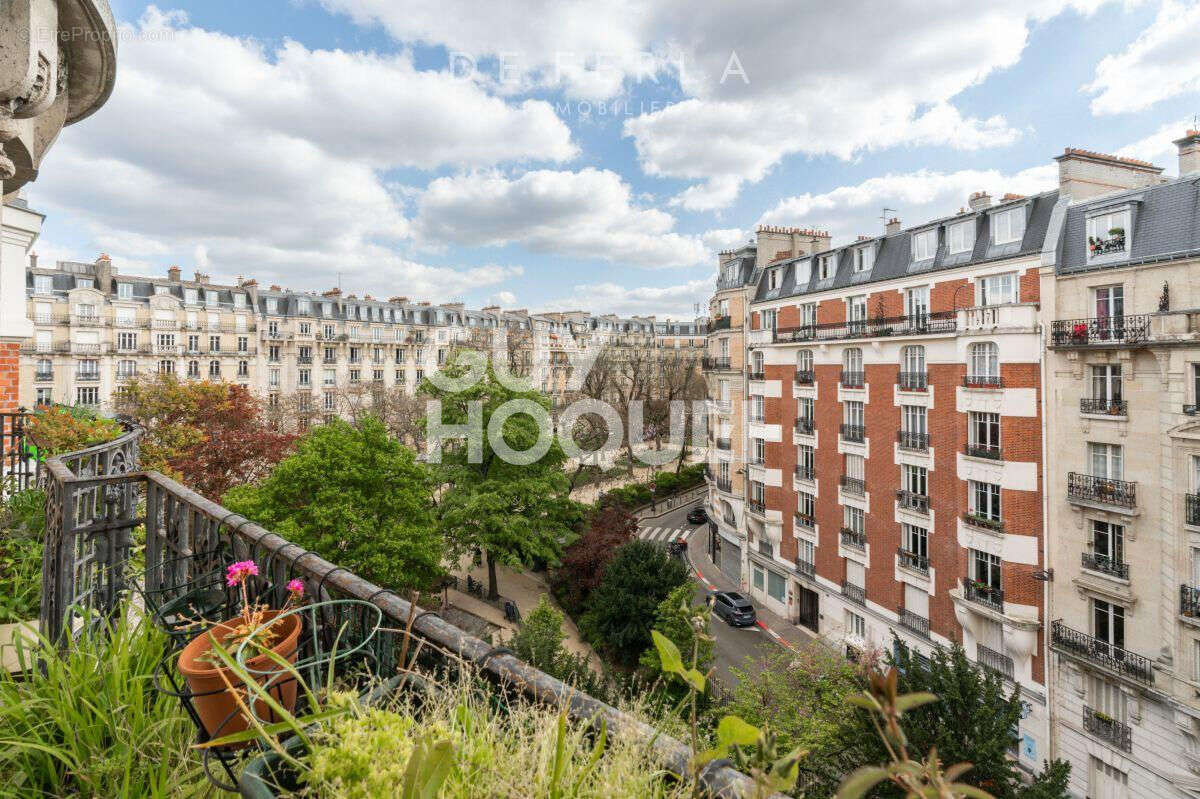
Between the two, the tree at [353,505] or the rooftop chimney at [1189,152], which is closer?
the rooftop chimney at [1189,152]

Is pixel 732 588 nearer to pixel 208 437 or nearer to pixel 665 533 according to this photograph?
pixel 665 533

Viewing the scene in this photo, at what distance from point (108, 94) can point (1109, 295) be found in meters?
19.1

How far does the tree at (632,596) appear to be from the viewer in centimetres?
1905

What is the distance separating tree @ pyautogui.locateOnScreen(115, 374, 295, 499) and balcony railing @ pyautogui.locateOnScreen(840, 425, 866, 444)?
20.4 m

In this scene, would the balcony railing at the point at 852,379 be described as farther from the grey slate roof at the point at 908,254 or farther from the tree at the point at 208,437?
the tree at the point at 208,437

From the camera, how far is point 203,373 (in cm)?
4325

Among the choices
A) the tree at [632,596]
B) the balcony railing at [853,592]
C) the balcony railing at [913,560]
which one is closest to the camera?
the balcony railing at [913,560]

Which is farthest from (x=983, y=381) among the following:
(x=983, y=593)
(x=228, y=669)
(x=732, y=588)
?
(x=228, y=669)

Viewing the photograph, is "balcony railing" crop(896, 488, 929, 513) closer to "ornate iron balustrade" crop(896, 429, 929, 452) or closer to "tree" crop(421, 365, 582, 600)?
"ornate iron balustrade" crop(896, 429, 929, 452)

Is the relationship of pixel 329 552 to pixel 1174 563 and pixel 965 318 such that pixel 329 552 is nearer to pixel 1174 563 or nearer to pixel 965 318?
pixel 965 318

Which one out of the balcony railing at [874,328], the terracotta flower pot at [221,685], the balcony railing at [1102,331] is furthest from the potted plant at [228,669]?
the balcony railing at [874,328]

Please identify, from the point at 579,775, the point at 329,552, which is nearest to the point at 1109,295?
the point at 579,775

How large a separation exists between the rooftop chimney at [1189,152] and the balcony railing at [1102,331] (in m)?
3.70

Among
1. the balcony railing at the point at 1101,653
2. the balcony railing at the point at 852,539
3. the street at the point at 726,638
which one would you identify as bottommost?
the street at the point at 726,638
